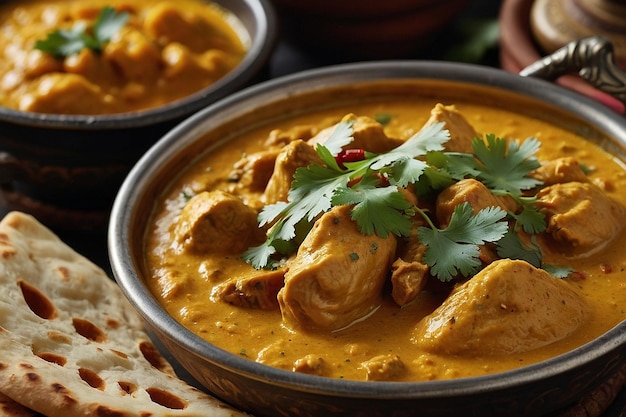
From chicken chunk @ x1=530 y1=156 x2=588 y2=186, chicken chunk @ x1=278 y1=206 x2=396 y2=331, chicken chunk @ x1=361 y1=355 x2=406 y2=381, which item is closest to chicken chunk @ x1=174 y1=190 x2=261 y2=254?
chicken chunk @ x1=278 y1=206 x2=396 y2=331

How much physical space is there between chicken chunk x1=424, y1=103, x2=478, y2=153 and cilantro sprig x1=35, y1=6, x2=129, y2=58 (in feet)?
7.51

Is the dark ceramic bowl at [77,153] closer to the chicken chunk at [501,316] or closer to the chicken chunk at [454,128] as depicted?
the chicken chunk at [454,128]

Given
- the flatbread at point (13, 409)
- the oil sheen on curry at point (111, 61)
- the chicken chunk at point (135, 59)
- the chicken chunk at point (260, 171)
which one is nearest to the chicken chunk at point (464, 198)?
the chicken chunk at point (260, 171)

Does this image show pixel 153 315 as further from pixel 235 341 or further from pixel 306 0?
pixel 306 0

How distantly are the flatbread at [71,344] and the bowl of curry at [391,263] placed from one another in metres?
0.23

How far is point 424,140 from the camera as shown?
3740 millimetres

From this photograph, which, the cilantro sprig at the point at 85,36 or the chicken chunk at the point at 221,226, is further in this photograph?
the cilantro sprig at the point at 85,36

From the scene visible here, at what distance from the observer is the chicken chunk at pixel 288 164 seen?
3.79 meters

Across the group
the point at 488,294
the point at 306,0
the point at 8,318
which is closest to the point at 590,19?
the point at 306,0

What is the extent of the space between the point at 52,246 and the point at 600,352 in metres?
2.32

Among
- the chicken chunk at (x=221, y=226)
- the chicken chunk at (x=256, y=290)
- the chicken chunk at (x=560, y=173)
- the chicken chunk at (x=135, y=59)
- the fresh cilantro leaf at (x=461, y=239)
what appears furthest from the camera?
the chicken chunk at (x=135, y=59)

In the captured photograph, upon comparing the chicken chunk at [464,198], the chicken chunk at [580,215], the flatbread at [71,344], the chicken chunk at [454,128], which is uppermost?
the chicken chunk at [454,128]

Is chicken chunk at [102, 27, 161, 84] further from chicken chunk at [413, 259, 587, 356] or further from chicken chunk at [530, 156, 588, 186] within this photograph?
chicken chunk at [413, 259, 587, 356]

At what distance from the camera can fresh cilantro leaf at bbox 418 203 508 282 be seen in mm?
3375
